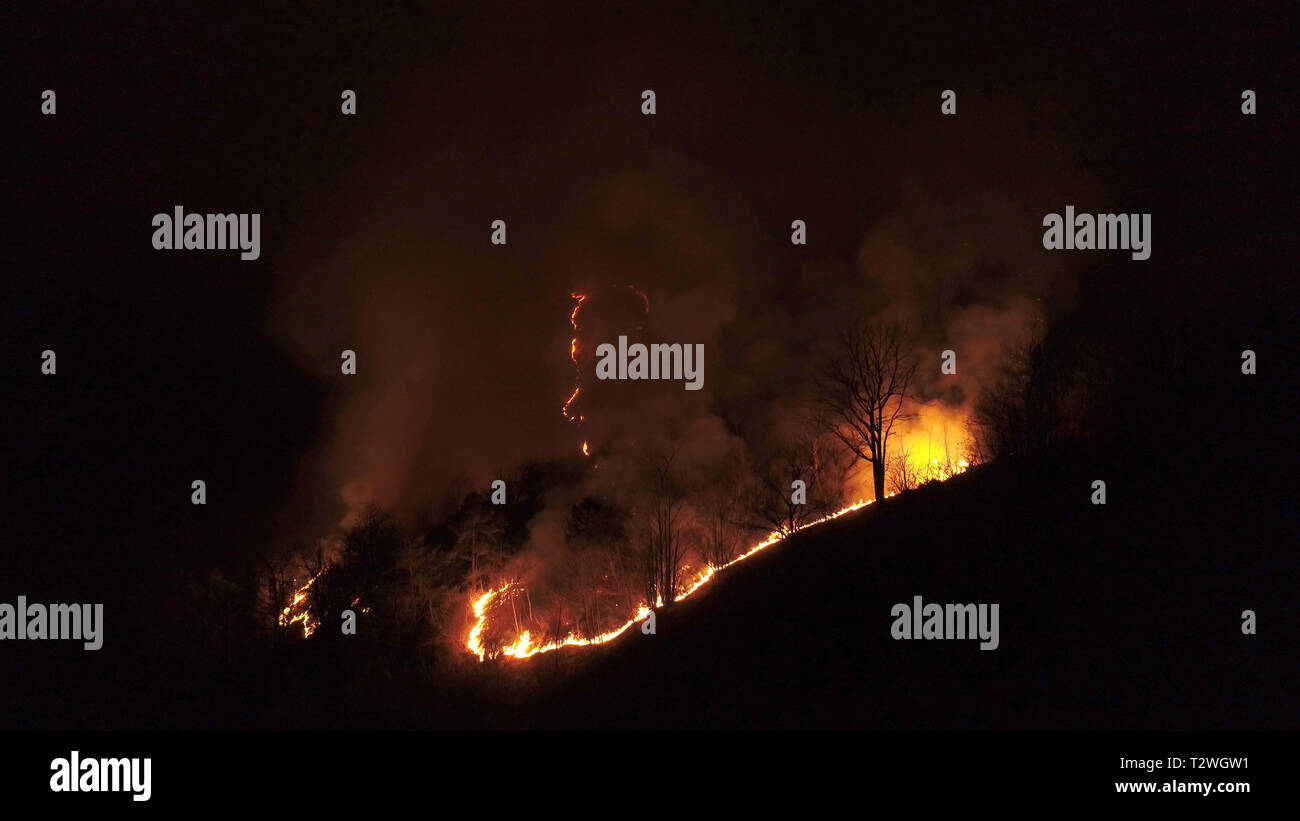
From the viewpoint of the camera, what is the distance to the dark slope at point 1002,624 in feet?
99.5

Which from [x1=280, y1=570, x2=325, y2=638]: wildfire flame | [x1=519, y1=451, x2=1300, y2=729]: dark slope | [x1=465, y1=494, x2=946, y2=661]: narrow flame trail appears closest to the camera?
[x1=519, y1=451, x2=1300, y2=729]: dark slope

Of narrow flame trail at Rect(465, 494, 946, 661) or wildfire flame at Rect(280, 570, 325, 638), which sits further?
wildfire flame at Rect(280, 570, 325, 638)

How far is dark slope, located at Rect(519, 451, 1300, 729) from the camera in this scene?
99.5 ft

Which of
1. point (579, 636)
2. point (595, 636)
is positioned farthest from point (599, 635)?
point (579, 636)

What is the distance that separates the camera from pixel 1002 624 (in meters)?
33.8

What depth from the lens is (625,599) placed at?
5359 cm

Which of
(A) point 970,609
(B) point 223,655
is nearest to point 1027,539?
(A) point 970,609

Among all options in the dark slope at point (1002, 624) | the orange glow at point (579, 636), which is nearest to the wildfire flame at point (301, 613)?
the orange glow at point (579, 636)

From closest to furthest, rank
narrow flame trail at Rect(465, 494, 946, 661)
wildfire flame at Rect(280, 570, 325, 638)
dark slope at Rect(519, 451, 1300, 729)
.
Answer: dark slope at Rect(519, 451, 1300, 729), narrow flame trail at Rect(465, 494, 946, 661), wildfire flame at Rect(280, 570, 325, 638)

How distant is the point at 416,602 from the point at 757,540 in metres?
21.8

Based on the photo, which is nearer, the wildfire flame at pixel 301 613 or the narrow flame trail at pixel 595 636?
the narrow flame trail at pixel 595 636

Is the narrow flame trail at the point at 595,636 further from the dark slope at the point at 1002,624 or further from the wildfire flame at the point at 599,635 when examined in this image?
the dark slope at the point at 1002,624

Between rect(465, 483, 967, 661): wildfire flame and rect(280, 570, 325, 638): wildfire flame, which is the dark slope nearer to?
rect(465, 483, 967, 661): wildfire flame

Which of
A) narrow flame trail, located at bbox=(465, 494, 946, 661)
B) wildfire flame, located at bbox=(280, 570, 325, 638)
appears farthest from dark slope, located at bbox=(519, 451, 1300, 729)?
wildfire flame, located at bbox=(280, 570, 325, 638)
